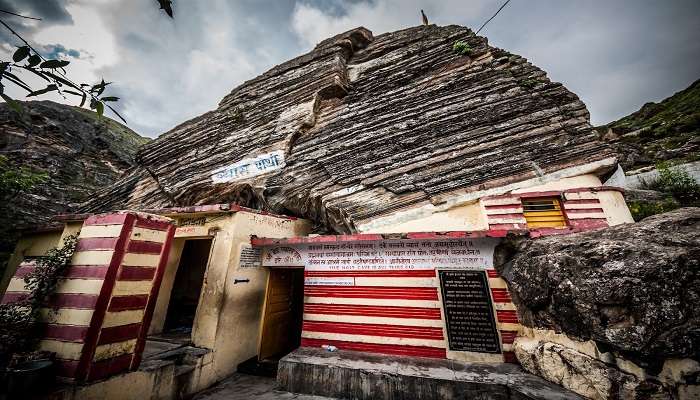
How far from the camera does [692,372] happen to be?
2707 mm

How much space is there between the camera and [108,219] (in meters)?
4.39

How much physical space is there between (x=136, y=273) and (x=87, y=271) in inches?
25.7

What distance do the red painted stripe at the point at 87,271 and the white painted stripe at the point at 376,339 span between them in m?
4.30

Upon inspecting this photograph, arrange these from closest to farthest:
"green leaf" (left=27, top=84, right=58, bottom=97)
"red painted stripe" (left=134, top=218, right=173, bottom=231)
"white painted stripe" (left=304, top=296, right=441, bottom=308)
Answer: "green leaf" (left=27, top=84, right=58, bottom=97), "red painted stripe" (left=134, top=218, right=173, bottom=231), "white painted stripe" (left=304, top=296, right=441, bottom=308)

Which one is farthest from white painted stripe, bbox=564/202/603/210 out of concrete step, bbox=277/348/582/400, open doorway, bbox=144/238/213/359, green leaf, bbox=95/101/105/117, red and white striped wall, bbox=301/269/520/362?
open doorway, bbox=144/238/213/359

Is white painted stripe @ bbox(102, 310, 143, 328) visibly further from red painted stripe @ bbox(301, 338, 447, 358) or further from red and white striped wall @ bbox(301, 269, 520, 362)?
red painted stripe @ bbox(301, 338, 447, 358)

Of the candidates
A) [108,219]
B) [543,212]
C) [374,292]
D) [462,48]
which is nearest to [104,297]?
[108,219]

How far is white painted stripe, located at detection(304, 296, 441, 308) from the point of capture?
5484 mm

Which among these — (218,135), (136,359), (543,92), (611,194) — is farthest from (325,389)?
(218,135)

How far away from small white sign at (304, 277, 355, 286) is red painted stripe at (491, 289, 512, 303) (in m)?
3.13

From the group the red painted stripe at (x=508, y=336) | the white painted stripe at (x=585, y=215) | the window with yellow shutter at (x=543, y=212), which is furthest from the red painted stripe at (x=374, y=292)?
the white painted stripe at (x=585, y=215)

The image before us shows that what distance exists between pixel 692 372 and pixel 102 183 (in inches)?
1076

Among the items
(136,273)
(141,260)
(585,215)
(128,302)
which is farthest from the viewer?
(585,215)

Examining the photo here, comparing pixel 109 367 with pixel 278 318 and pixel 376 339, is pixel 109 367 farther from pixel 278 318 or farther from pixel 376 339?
pixel 376 339
